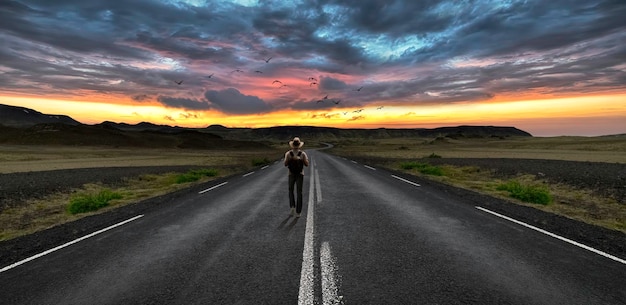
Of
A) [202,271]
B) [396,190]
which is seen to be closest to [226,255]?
[202,271]

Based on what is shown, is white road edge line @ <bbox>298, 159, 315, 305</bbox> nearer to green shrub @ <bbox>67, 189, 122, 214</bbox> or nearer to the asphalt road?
the asphalt road

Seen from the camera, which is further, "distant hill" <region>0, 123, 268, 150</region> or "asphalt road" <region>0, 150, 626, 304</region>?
"distant hill" <region>0, 123, 268, 150</region>

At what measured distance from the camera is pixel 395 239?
6.71 metres

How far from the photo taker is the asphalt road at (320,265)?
4.25 meters

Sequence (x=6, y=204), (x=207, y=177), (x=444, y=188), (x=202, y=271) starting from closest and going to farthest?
(x=202, y=271)
(x=6, y=204)
(x=444, y=188)
(x=207, y=177)

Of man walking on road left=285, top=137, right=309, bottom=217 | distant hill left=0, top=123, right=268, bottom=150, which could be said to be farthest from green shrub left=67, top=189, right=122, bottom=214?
distant hill left=0, top=123, right=268, bottom=150

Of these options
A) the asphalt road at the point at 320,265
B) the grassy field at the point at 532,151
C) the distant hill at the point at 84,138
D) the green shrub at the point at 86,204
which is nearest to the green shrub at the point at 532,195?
the asphalt road at the point at 320,265

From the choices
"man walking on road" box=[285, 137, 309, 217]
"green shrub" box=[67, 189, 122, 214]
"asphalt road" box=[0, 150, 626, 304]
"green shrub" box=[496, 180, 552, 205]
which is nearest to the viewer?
"asphalt road" box=[0, 150, 626, 304]

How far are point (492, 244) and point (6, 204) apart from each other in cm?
1564

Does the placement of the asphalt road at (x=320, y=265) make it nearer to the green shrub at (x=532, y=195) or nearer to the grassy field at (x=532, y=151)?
the green shrub at (x=532, y=195)

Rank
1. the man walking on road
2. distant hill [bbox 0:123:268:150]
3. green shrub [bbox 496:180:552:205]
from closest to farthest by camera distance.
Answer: the man walking on road → green shrub [bbox 496:180:552:205] → distant hill [bbox 0:123:268:150]

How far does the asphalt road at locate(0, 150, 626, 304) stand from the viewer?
4.25 m

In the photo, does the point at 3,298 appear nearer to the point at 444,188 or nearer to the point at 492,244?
the point at 492,244

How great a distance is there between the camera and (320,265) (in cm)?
526
